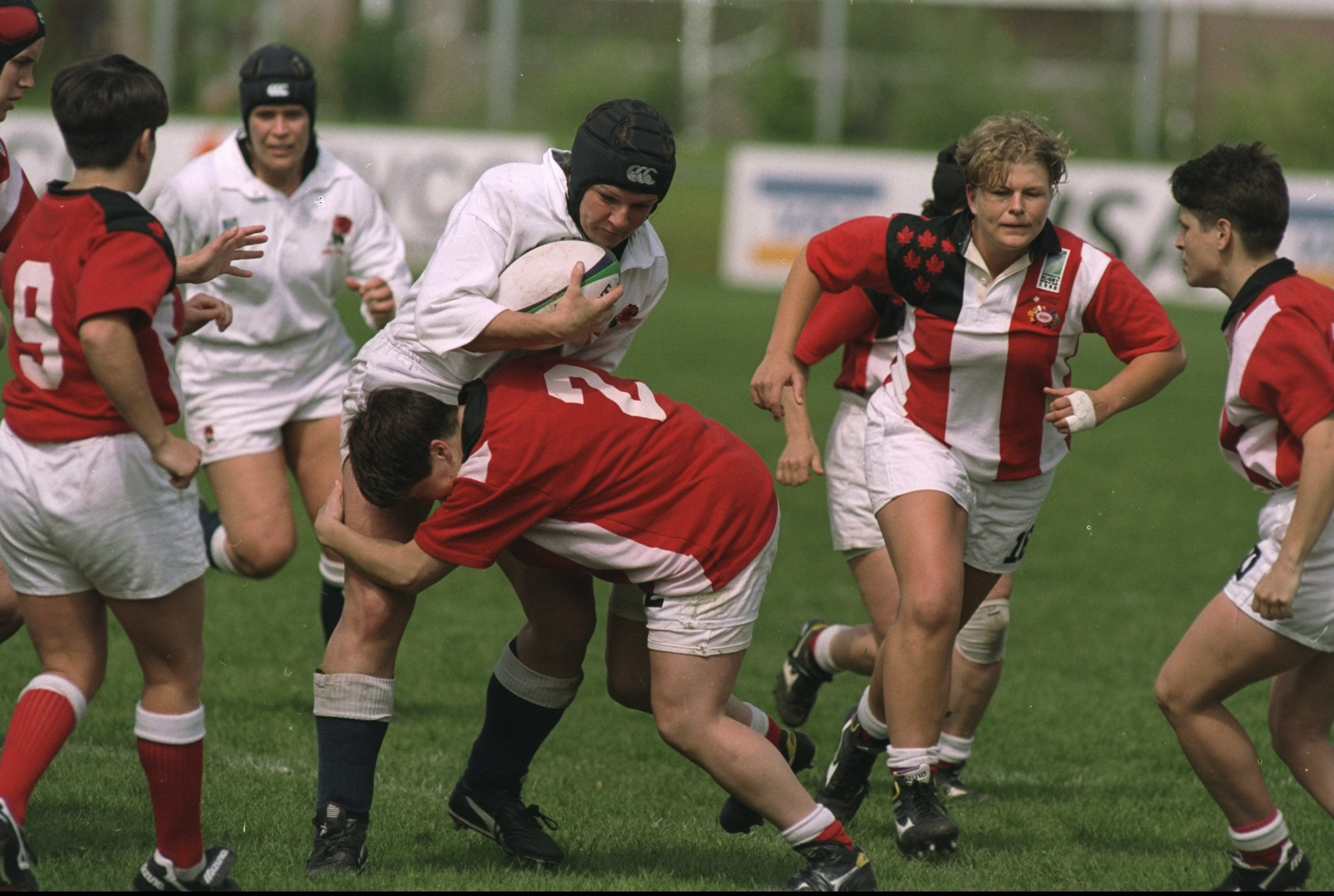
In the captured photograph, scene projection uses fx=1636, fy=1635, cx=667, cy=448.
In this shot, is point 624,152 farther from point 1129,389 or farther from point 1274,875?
point 1274,875

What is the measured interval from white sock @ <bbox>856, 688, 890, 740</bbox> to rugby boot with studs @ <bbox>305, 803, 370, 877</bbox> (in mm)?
1551

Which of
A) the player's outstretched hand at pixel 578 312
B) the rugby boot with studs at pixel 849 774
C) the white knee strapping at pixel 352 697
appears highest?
→ the player's outstretched hand at pixel 578 312

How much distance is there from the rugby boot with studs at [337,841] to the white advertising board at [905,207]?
55.9ft

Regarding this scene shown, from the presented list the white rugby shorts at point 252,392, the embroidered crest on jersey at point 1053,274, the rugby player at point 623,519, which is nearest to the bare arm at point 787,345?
the rugby player at point 623,519

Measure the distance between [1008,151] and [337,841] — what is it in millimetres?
2566

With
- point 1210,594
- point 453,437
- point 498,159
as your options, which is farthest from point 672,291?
point 453,437

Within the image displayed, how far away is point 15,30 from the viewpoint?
4.50m

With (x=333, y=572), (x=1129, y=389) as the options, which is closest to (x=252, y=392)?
(x=333, y=572)

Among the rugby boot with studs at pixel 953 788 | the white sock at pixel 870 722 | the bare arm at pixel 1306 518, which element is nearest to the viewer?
the bare arm at pixel 1306 518

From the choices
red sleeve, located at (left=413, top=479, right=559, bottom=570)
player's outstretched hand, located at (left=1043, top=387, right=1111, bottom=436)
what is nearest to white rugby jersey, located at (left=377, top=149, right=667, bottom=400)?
red sleeve, located at (left=413, top=479, right=559, bottom=570)

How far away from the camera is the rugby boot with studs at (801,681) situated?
5.97 m

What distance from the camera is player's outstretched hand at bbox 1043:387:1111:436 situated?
14.1ft

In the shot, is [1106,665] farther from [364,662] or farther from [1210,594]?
[364,662]

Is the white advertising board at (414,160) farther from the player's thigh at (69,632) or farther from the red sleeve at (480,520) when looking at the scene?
the red sleeve at (480,520)
